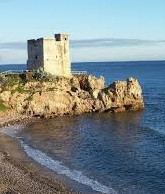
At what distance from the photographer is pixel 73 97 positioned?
10006cm

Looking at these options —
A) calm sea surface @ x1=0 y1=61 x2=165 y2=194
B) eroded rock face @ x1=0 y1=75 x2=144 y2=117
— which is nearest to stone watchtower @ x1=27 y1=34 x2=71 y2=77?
eroded rock face @ x1=0 y1=75 x2=144 y2=117

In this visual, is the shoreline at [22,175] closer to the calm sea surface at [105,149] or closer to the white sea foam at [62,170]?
the white sea foam at [62,170]

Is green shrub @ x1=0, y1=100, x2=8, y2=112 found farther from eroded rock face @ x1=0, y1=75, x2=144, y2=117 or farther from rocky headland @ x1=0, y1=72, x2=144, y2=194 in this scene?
eroded rock face @ x1=0, y1=75, x2=144, y2=117

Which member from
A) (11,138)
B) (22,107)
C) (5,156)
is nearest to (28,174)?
(5,156)

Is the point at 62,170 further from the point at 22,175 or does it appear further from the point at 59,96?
the point at 59,96

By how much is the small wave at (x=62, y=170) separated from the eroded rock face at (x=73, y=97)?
2575 centimetres

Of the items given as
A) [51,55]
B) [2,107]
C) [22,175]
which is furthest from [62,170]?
[51,55]

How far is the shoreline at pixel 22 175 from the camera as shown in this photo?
49281 mm

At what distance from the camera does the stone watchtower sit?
105250 mm

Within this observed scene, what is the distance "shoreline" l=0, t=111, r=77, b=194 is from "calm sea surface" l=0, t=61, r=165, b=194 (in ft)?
4.68

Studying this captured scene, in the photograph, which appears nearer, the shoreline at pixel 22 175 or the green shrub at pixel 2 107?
the shoreline at pixel 22 175

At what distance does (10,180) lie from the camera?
52000 mm

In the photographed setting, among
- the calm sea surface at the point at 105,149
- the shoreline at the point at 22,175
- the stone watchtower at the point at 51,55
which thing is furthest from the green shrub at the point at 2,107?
the shoreline at the point at 22,175

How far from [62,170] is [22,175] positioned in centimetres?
526
